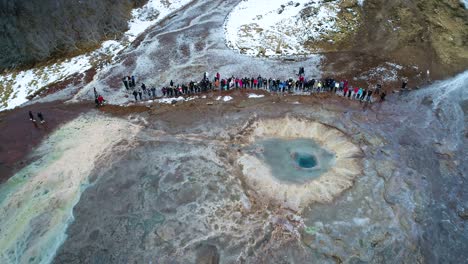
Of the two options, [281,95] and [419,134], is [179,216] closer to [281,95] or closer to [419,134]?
[281,95]

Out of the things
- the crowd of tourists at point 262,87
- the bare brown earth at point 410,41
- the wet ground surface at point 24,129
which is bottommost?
the wet ground surface at point 24,129

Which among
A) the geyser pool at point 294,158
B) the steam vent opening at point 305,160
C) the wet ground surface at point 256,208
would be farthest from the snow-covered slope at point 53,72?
the steam vent opening at point 305,160

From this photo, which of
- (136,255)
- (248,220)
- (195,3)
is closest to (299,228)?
(248,220)

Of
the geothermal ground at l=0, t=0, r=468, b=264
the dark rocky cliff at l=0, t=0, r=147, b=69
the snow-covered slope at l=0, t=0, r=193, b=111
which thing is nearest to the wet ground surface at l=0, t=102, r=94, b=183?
the geothermal ground at l=0, t=0, r=468, b=264

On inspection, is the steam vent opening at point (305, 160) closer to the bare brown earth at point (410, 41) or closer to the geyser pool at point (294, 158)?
the geyser pool at point (294, 158)

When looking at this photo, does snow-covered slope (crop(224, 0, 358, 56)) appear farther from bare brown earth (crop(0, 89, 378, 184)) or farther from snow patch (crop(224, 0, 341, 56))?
bare brown earth (crop(0, 89, 378, 184))

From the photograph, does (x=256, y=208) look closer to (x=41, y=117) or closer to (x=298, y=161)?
(x=298, y=161)
